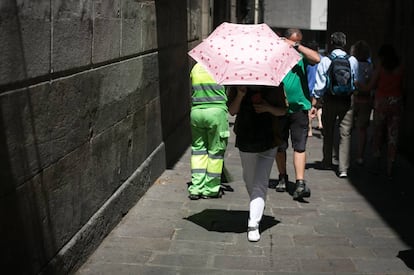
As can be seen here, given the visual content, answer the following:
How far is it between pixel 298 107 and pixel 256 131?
154cm

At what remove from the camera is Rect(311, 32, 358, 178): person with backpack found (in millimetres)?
7734

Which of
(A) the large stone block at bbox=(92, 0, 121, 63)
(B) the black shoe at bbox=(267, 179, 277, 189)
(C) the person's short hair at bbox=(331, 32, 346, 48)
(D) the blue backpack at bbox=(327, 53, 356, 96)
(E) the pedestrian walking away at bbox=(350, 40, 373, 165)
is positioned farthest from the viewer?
(E) the pedestrian walking away at bbox=(350, 40, 373, 165)

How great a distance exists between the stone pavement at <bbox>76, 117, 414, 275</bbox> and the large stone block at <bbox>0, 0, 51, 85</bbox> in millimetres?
1671

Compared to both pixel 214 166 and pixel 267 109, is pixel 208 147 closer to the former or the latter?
pixel 214 166

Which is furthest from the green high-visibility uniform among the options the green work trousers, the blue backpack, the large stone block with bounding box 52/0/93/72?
the large stone block with bounding box 52/0/93/72

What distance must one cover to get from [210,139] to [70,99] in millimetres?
2651

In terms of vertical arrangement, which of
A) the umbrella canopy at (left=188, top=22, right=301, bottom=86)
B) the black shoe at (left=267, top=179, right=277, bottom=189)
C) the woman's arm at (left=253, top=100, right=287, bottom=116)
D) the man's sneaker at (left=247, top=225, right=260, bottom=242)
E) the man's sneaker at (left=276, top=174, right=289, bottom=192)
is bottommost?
the black shoe at (left=267, top=179, right=277, bottom=189)

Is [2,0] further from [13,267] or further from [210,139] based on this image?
[210,139]

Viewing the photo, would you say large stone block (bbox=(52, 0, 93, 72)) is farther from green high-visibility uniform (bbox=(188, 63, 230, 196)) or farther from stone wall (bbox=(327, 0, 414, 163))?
stone wall (bbox=(327, 0, 414, 163))

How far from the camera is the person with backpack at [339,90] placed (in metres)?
7.73

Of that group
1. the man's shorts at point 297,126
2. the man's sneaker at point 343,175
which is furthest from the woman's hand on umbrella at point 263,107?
the man's sneaker at point 343,175

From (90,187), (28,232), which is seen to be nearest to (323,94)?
(90,187)

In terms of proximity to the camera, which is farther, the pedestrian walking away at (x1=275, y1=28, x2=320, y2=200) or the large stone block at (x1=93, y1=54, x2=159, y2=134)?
the pedestrian walking away at (x1=275, y1=28, x2=320, y2=200)

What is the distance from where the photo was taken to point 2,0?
3252 mm
